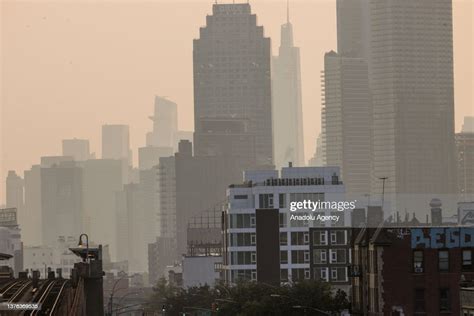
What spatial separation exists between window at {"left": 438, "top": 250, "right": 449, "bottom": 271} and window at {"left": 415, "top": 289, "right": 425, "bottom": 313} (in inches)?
76.4

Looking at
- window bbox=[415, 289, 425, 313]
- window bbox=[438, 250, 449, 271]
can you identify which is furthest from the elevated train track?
window bbox=[438, 250, 449, 271]

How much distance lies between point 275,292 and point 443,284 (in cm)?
4008

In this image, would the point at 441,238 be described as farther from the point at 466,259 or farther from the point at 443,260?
the point at 466,259

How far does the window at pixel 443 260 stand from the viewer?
424 feet

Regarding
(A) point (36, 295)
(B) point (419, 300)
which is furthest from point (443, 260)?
(A) point (36, 295)

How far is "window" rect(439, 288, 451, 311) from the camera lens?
126 meters

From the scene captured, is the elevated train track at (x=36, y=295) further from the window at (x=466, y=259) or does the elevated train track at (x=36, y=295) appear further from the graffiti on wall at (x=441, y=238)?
the window at (x=466, y=259)

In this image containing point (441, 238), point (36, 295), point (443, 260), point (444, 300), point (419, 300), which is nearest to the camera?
point (36, 295)

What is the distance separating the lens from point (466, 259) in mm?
130000

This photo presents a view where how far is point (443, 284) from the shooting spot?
12788 centimetres

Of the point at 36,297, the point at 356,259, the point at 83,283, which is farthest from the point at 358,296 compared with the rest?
the point at 36,297

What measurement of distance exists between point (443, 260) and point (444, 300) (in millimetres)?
3319

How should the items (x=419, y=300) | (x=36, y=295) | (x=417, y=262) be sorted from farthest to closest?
(x=417, y=262), (x=419, y=300), (x=36, y=295)

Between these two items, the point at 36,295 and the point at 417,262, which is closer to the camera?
the point at 36,295
